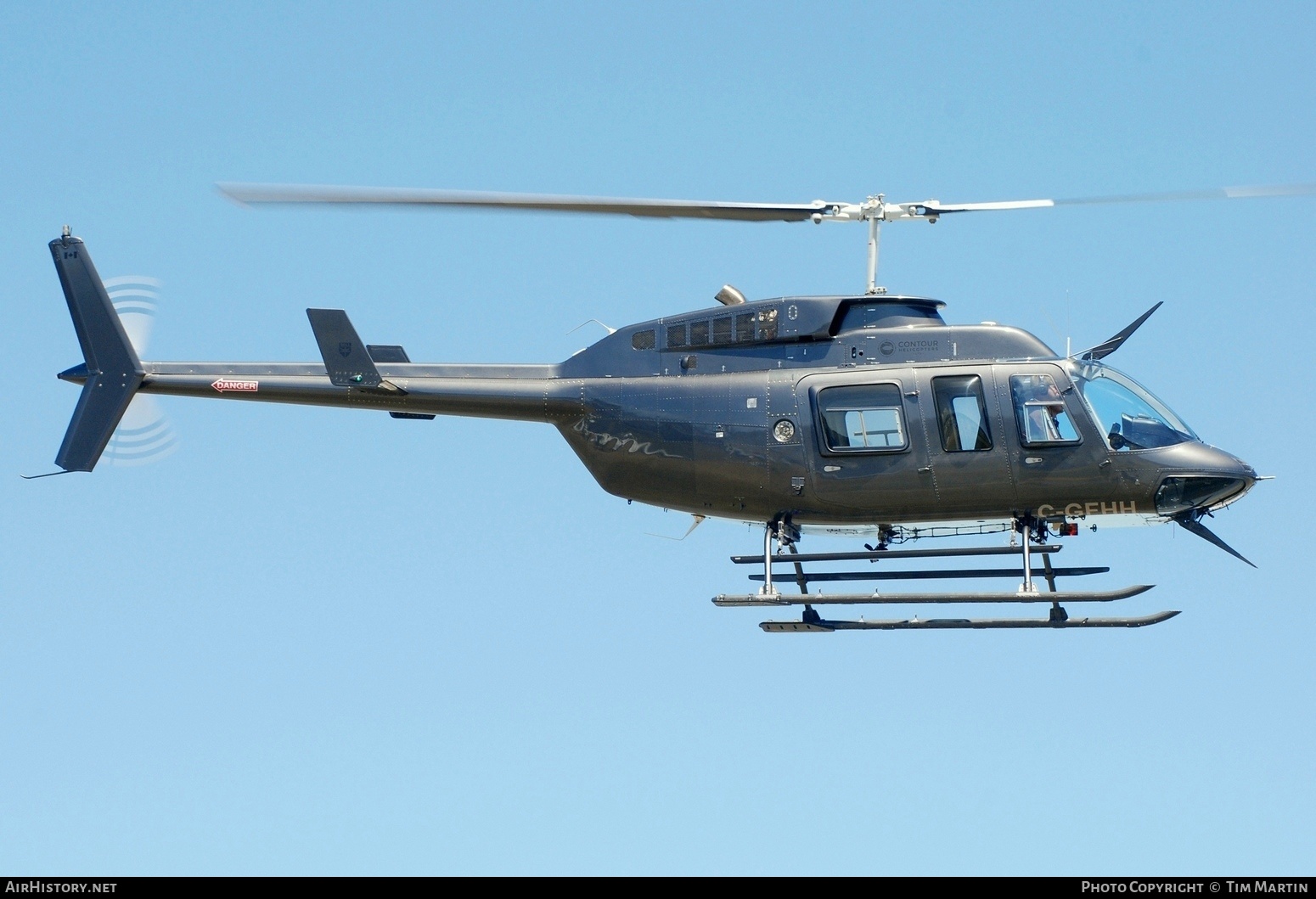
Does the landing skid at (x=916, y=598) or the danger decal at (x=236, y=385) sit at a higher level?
the danger decal at (x=236, y=385)

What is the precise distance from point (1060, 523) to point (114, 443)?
11.3 meters

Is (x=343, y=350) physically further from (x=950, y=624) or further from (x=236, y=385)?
(x=950, y=624)

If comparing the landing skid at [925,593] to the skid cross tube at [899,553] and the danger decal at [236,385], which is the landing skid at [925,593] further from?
the danger decal at [236,385]

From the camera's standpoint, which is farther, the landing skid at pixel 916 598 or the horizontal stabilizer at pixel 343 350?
the horizontal stabilizer at pixel 343 350

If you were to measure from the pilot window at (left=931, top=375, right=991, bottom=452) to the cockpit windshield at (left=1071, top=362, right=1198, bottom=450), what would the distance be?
3.44ft

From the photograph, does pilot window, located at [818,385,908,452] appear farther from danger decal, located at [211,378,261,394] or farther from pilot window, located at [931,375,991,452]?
danger decal, located at [211,378,261,394]

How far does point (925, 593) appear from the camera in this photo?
63.4 feet

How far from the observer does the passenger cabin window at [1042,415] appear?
19.4 metres

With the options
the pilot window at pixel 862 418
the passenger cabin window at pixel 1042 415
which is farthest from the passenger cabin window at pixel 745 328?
the passenger cabin window at pixel 1042 415

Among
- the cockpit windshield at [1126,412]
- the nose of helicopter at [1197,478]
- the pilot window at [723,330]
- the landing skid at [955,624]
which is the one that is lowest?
the landing skid at [955,624]

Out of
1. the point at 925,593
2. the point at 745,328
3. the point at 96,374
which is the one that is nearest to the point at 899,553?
the point at 925,593

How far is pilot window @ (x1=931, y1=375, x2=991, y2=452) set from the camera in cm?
1950

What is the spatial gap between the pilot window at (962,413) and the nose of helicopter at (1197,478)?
6.17 feet
